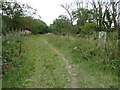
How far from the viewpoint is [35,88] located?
9.77 feet

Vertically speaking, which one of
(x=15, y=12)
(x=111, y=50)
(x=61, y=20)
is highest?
(x=61, y=20)

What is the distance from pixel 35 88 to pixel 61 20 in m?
35.1

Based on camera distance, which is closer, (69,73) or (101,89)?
(101,89)

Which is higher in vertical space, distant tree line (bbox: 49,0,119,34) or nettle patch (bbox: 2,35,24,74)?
distant tree line (bbox: 49,0,119,34)

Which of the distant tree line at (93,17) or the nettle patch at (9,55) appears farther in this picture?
the distant tree line at (93,17)

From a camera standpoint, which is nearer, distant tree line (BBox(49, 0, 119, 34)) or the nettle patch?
the nettle patch

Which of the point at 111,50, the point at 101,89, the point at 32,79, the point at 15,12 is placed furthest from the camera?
the point at 15,12

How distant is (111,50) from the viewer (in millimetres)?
4707

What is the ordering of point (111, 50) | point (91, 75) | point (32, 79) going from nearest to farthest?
point (32, 79), point (91, 75), point (111, 50)

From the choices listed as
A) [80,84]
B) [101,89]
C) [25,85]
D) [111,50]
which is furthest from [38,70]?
[111,50]

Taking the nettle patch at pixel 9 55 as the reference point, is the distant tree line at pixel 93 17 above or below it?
above

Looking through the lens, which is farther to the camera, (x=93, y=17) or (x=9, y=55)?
(x=93, y=17)

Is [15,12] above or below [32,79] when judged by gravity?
above

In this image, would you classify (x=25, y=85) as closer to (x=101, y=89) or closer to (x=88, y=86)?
(x=88, y=86)
